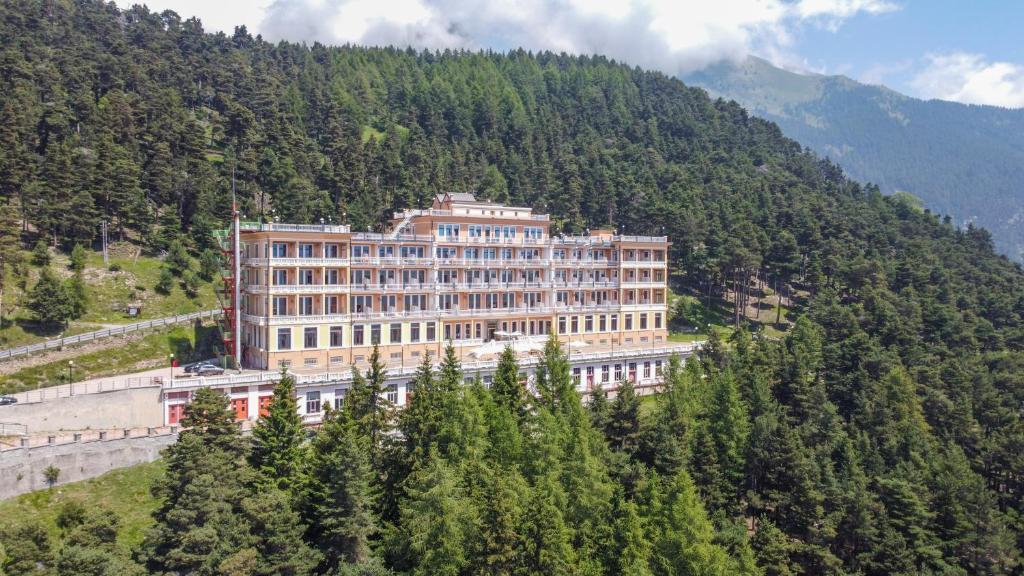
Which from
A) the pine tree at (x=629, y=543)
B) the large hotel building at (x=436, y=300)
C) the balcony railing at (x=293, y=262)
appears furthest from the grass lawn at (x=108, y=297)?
the pine tree at (x=629, y=543)

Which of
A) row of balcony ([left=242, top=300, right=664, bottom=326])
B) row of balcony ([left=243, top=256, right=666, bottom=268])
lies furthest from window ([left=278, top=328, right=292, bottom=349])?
row of balcony ([left=243, top=256, right=666, bottom=268])

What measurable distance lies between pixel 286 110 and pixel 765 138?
101551 millimetres

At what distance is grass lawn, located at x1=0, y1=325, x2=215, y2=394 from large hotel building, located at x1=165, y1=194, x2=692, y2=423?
4442 millimetres

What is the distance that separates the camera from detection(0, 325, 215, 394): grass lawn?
4853 cm

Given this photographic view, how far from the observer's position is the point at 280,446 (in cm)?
3697

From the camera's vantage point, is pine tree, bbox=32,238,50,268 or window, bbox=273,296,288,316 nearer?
window, bbox=273,296,288,316

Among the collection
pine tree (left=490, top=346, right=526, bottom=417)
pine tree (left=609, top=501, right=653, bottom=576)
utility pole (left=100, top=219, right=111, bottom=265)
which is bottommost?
pine tree (left=609, top=501, right=653, bottom=576)

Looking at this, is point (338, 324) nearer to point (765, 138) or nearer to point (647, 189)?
point (647, 189)

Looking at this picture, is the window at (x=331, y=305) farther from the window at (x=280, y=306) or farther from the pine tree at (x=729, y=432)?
the pine tree at (x=729, y=432)

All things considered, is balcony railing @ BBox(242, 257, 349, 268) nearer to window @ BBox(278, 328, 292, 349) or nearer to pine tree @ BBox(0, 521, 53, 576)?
window @ BBox(278, 328, 292, 349)

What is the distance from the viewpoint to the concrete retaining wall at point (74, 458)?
3588 cm

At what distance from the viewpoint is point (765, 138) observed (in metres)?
157

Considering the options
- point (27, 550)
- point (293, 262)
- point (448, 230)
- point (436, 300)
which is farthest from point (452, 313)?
point (27, 550)

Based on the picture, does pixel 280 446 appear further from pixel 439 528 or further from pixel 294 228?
pixel 294 228
